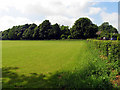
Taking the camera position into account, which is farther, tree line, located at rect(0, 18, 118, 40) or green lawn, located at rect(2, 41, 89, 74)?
tree line, located at rect(0, 18, 118, 40)

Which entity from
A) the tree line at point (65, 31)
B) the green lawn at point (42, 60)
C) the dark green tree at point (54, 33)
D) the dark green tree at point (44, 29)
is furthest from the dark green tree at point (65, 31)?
the green lawn at point (42, 60)

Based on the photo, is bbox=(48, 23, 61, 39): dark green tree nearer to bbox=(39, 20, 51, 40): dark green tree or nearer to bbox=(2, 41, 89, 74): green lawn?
bbox=(39, 20, 51, 40): dark green tree

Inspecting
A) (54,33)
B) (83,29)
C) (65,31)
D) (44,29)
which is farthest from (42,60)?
(44,29)

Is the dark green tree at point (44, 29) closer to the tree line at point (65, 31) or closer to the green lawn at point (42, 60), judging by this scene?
the tree line at point (65, 31)

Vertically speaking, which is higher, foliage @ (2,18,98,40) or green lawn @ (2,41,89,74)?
foliage @ (2,18,98,40)

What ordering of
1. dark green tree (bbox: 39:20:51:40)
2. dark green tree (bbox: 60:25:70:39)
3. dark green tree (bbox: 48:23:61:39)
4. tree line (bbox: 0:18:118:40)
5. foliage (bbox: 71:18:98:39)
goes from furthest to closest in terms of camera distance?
dark green tree (bbox: 39:20:51:40) < dark green tree (bbox: 60:25:70:39) < dark green tree (bbox: 48:23:61:39) < tree line (bbox: 0:18:118:40) < foliage (bbox: 71:18:98:39)

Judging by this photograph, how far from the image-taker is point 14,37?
93.6m


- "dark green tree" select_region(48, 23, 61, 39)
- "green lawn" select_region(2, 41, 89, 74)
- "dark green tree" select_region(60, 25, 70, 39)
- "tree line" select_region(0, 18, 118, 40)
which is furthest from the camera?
"dark green tree" select_region(60, 25, 70, 39)

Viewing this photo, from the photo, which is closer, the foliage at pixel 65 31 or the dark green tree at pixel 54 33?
the foliage at pixel 65 31

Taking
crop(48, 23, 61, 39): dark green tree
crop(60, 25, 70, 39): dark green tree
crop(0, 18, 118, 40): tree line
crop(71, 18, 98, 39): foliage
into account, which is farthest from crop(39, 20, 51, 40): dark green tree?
crop(71, 18, 98, 39): foliage

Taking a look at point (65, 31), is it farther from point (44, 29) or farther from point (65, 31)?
point (44, 29)

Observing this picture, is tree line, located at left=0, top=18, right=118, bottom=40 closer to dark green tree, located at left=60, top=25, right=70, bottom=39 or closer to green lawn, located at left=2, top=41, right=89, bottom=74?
dark green tree, located at left=60, top=25, right=70, bottom=39

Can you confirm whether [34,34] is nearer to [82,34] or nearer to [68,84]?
[82,34]

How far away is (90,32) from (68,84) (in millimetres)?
61174
